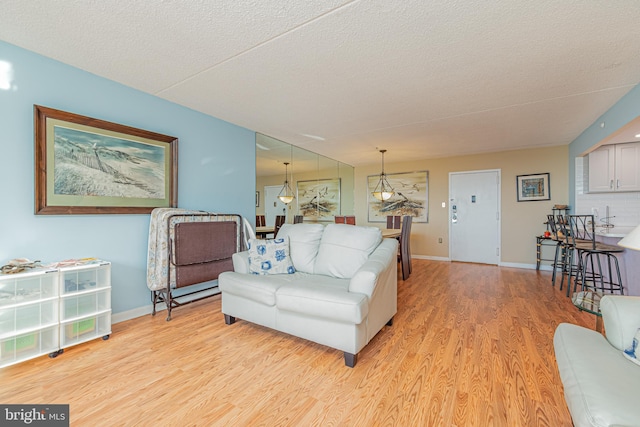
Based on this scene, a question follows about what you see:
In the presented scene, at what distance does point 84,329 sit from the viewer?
7.11 ft

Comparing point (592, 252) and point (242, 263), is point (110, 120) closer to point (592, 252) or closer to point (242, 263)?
point (242, 263)

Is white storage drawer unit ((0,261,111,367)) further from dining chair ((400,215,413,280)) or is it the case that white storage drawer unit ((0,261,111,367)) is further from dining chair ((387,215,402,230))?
dining chair ((387,215,402,230))

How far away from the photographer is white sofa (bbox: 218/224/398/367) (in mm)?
1911

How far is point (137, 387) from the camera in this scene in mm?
1661

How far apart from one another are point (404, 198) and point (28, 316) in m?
6.03

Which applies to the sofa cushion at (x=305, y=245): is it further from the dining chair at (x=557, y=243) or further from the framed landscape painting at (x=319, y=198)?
the dining chair at (x=557, y=243)

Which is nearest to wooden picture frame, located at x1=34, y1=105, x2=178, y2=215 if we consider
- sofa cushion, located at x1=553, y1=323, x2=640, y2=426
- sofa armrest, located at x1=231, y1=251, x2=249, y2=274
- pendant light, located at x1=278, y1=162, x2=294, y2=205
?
sofa armrest, located at x1=231, y1=251, x2=249, y2=274

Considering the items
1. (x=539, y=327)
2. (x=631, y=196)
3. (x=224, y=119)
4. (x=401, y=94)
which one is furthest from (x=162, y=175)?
(x=631, y=196)

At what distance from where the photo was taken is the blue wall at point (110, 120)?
2051 millimetres

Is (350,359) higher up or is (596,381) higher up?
(596,381)

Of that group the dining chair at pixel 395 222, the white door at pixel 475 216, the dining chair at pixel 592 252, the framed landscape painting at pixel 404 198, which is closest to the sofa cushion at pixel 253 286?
the dining chair at pixel 395 222

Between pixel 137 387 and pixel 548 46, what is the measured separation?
3.60 meters

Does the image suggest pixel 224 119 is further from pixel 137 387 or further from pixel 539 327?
pixel 539 327

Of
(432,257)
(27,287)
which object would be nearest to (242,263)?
(27,287)
